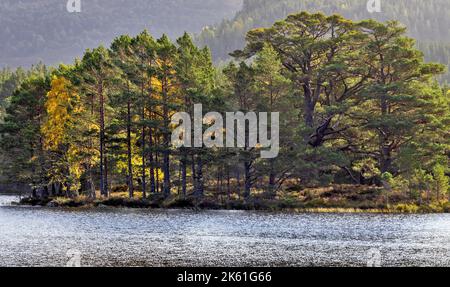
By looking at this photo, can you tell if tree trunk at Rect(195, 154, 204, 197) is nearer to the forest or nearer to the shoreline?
the forest

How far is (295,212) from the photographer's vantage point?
75.9m

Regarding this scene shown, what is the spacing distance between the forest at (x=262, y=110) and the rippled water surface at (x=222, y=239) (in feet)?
34.0

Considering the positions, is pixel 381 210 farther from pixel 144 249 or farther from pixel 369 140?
pixel 144 249

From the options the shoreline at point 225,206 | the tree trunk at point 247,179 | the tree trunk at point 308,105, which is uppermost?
the tree trunk at point 308,105

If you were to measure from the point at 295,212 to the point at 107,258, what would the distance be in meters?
38.2

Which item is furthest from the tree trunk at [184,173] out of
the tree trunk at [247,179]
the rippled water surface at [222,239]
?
the rippled water surface at [222,239]

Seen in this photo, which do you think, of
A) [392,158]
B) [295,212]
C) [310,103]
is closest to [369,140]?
[392,158]

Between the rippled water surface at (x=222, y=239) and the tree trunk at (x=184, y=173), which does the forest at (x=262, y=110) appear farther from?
the rippled water surface at (x=222, y=239)

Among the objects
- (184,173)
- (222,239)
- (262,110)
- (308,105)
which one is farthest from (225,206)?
(222,239)

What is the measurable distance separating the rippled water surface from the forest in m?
10.4

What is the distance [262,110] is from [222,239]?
32445mm

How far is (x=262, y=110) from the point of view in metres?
80.5

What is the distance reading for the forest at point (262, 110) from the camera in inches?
3209

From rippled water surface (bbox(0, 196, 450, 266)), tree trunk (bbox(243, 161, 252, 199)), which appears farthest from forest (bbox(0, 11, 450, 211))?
rippled water surface (bbox(0, 196, 450, 266))
